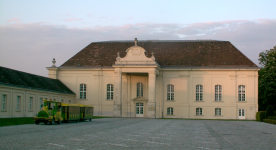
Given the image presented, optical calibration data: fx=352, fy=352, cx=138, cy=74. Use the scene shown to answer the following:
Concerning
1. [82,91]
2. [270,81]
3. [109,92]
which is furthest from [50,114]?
[270,81]

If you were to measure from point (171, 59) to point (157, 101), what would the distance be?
796 centimetres

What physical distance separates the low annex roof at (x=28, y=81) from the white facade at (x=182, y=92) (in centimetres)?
556

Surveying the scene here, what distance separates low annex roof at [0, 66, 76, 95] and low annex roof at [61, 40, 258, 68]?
6776mm

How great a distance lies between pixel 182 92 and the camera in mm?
61312

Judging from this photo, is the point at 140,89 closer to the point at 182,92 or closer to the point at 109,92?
the point at 109,92

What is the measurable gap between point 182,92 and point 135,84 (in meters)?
8.30

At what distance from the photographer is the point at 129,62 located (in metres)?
57.8

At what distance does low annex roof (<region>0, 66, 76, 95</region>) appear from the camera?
139 ft

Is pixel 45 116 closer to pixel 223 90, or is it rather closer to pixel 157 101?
pixel 157 101

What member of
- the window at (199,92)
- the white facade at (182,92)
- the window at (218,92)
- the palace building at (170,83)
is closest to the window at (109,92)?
the white facade at (182,92)

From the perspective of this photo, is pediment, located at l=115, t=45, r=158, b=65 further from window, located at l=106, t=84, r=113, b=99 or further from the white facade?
window, located at l=106, t=84, r=113, b=99

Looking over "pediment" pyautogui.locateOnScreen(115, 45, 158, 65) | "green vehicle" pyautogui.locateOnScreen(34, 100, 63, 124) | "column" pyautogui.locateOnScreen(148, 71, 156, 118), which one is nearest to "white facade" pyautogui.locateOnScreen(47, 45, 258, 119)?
"pediment" pyautogui.locateOnScreen(115, 45, 158, 65)

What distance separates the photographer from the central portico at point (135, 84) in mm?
56594

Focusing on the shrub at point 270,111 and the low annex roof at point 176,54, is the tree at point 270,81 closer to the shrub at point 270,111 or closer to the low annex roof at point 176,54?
the low annex roof at point 176,54
